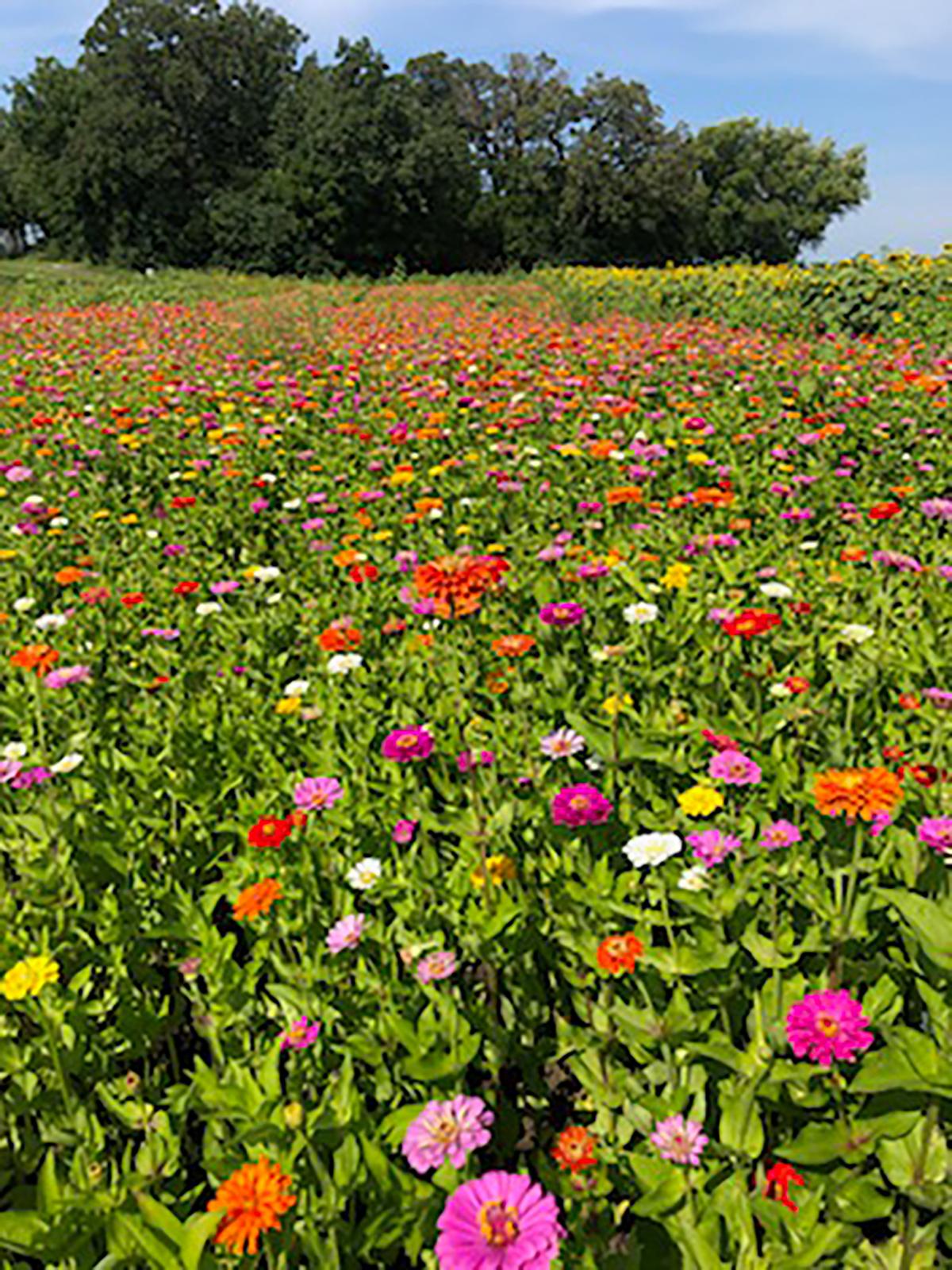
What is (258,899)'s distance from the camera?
5.90 feet

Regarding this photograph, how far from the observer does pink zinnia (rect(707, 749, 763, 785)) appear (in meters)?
1.93

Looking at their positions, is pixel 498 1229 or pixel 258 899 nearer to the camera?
pixel 498 1229

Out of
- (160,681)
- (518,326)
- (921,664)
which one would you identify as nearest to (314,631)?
(160,681)

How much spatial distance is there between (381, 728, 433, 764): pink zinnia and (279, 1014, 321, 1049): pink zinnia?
0.63 metres

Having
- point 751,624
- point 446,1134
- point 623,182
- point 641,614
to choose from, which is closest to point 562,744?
point 751,624

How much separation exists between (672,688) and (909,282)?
10635 millimetres

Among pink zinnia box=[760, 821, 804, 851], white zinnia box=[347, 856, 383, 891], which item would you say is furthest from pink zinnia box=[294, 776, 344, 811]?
pink zinnia box=[760, 821, 804, 851]

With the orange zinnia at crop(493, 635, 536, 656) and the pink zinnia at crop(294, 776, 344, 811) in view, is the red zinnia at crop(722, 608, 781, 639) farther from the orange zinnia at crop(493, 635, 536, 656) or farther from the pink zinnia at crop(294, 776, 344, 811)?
the pink zinnia at crop(294, 776, 344, 811)

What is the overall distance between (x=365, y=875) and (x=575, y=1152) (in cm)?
77

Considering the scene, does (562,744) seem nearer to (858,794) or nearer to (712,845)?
(712,845)

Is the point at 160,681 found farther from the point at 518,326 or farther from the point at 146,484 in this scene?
the point at 518,326

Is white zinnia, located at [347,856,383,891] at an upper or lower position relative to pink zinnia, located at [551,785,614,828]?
lower

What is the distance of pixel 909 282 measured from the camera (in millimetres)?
11008

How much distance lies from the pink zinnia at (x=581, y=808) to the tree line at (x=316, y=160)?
120 ft
